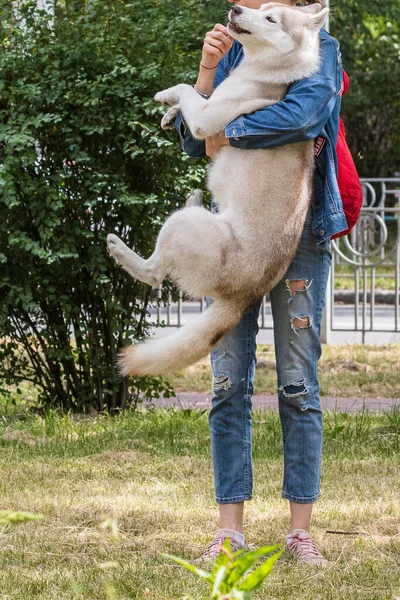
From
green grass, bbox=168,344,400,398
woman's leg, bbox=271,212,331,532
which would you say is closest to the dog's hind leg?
woman's leg, bbox=271,212,331,532

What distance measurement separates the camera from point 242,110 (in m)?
3.32

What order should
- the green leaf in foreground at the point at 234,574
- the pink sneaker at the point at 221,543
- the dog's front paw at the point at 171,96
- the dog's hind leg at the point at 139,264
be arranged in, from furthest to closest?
1. the dog's front paw at the point at 171,96
2. the dog's hind leg at the point at 139,264
3. the pink sneaker at the point at 221,543
4. the green leaf in foreground at the point at 234,574

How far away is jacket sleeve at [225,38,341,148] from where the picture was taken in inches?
125

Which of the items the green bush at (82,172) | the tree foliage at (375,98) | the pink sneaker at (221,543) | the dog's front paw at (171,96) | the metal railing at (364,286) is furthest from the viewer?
the tree foliage at (375,98)

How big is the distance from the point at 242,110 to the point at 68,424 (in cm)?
282

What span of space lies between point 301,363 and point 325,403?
342cm

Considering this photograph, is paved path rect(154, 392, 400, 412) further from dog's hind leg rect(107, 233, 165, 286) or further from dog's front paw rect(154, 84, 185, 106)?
dog's front paw rect(154, 84, 185, 106)

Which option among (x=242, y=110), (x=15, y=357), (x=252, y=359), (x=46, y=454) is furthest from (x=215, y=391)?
(x=15, y=357)

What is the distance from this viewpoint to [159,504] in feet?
13.6

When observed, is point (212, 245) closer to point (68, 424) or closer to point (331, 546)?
point (331, 546)

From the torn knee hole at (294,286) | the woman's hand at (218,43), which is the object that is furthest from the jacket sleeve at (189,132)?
the torn knee hole at (294,286)

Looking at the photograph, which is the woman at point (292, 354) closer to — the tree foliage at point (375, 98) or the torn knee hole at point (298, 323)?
the torn knee hole at point (298, 323)

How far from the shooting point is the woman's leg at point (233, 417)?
3455 mm

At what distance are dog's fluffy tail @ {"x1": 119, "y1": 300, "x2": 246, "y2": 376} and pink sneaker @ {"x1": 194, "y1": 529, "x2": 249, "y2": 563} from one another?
67cm
